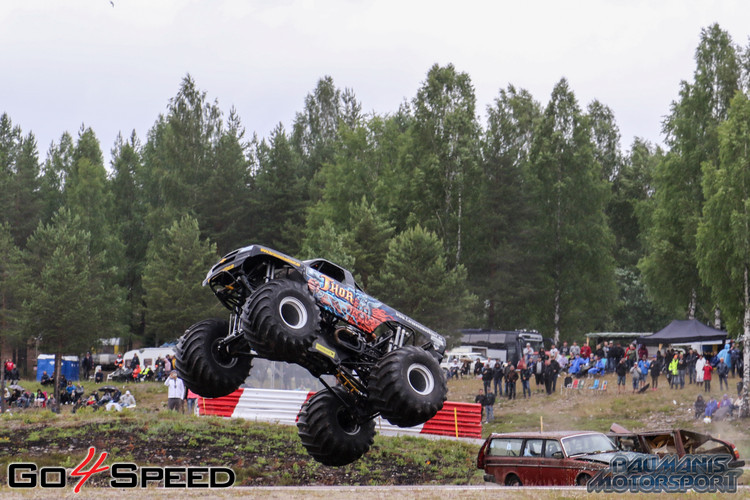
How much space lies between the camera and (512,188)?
70.2 metres

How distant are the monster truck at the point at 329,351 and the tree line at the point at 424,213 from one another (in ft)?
99.0

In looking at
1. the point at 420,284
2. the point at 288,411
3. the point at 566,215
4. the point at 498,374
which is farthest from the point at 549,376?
the point at 566,215

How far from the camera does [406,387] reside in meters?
10.4

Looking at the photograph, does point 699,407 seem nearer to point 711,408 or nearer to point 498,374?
point 711,408

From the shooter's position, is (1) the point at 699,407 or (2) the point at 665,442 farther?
(1) the point at 699,407

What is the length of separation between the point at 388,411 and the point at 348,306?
62.4 inches

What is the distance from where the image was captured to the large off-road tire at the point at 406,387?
1038 centimetres

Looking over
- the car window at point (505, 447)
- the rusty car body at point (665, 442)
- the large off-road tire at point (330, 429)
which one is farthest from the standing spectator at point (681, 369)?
the large off-road tire at point (330, 429)

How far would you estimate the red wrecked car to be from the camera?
68.8 feet

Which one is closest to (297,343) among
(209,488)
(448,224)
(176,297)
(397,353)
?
(397,353)

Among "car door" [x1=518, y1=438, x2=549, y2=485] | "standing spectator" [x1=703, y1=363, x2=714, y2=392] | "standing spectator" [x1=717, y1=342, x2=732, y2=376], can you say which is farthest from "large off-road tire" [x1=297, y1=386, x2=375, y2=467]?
"standing spectator" [x1=717, y1=342, x2=732, y2=376]

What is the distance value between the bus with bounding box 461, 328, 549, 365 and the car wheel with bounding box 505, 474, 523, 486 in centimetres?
3418

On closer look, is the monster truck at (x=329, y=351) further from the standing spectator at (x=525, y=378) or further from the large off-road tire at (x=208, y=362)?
the standing spectator at (x=525, y=378)

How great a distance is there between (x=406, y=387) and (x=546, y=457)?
1272cm
